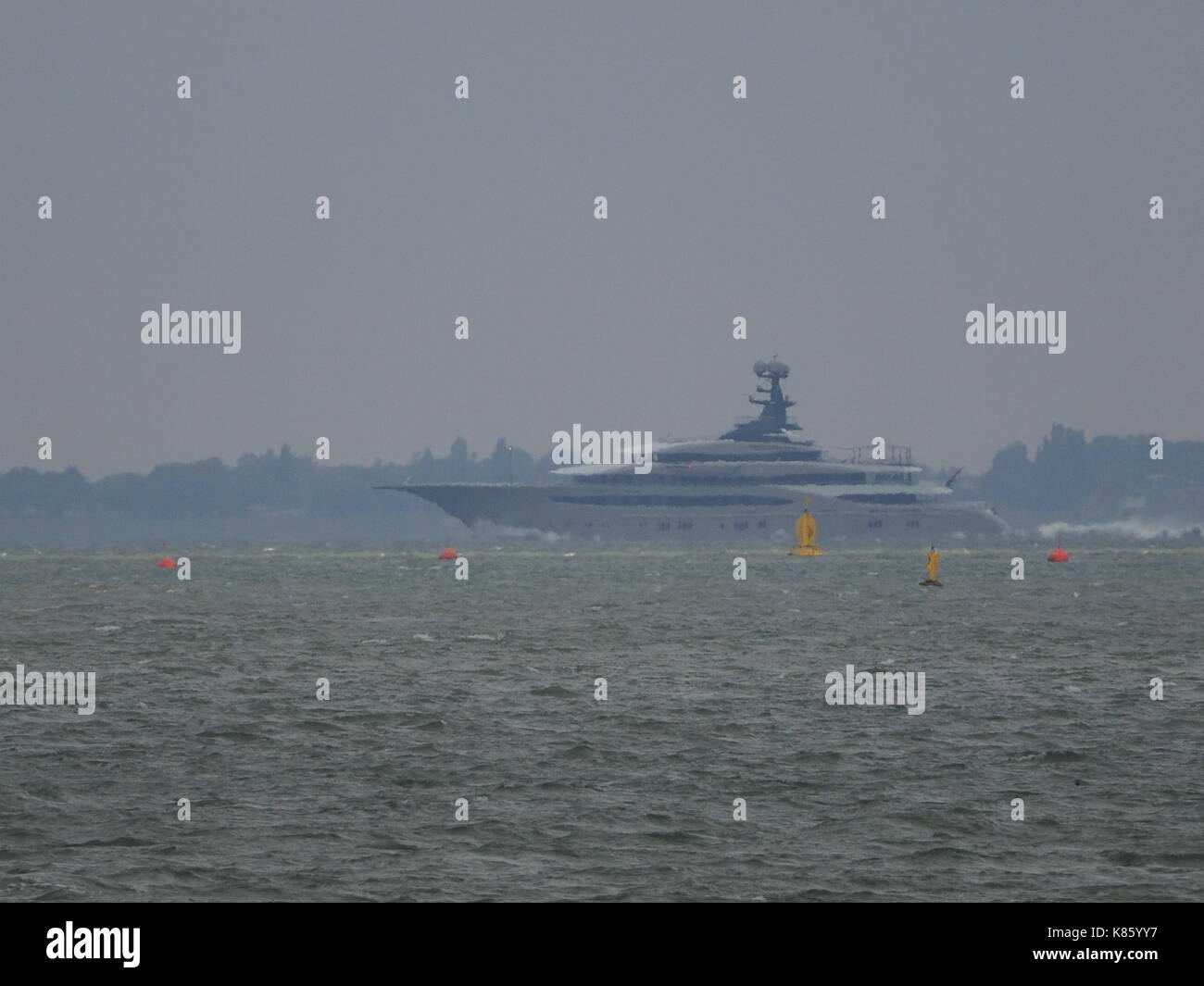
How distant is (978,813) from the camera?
842 inches

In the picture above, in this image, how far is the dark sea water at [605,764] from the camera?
18.0 metres

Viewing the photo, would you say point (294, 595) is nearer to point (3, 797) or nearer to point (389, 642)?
point (389, 642)

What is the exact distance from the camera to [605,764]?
84.3 feet

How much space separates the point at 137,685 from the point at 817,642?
19.9 meters
